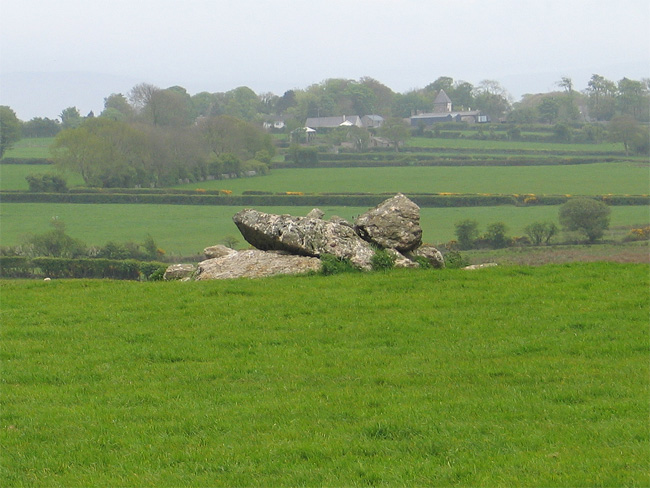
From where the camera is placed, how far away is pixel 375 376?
1291 centimetres

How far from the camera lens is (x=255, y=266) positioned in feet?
73.5

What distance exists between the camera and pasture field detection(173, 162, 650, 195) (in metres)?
100

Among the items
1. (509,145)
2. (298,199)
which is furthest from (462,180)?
(509,145)

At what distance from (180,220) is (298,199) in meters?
14.3


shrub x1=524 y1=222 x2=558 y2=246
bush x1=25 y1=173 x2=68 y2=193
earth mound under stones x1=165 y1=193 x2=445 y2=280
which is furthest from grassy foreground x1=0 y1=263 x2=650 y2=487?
bush x1=25 y1=173 x2=68 y2=193

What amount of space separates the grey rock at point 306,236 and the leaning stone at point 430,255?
5.03 feet

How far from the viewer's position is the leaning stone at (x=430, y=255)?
23375mm

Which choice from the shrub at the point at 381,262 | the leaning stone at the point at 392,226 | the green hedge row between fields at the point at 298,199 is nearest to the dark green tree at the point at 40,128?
the green hedge row between fields at the point at 298,199

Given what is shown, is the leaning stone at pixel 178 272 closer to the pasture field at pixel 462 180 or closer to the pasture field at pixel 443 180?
the pasture field at pixel 462 180

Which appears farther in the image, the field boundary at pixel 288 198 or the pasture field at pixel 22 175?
the pasture field at pixel 22 175

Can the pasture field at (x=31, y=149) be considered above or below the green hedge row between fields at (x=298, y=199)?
above

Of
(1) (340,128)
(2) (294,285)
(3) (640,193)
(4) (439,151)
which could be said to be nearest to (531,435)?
(2) (294,285)

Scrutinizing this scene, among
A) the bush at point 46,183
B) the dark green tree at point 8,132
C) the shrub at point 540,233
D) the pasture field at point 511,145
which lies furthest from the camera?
the pasture field at point 511,145

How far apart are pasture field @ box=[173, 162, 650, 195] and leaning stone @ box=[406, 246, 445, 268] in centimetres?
7422
